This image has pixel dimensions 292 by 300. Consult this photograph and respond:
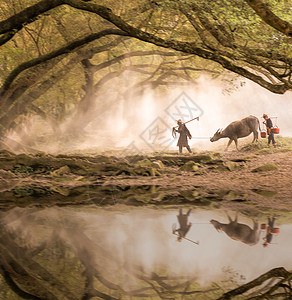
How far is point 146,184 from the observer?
9945mm

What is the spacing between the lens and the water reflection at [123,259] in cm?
Result: 322

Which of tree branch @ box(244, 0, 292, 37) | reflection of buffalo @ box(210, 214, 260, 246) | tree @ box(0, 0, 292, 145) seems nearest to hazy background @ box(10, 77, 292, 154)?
tree @ box(0, 0, 292, 145)

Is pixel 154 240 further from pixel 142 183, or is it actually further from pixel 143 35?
pixel 143 35

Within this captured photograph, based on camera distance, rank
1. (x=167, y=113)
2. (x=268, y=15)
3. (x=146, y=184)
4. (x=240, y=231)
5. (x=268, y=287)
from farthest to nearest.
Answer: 1. (x=167, y=113)
2. (x=146, y=184)
3. (x=268, y=15)
4. (x=240, y=231)
5. (x=268, y=287)

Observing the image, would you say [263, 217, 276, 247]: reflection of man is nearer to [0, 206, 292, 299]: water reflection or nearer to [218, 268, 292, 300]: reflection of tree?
Answer: [0, 206, 292, 299]: water reflection

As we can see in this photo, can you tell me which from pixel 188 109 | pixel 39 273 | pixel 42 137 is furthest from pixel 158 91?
pixel 39 273

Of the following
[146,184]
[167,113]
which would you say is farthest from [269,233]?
[167,113]

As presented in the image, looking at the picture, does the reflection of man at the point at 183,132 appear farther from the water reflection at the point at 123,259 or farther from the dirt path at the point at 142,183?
the water reflection at the point at 123,259

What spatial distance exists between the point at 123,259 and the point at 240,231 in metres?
1.89

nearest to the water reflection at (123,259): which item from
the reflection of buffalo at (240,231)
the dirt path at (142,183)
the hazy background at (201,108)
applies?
the reflection of buffalo at (240,231)

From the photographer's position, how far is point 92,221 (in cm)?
560

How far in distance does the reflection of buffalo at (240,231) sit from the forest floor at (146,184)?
103cm

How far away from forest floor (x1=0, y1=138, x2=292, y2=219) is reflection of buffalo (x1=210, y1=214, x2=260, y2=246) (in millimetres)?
1027

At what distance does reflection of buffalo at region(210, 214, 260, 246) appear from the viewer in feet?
14.8
